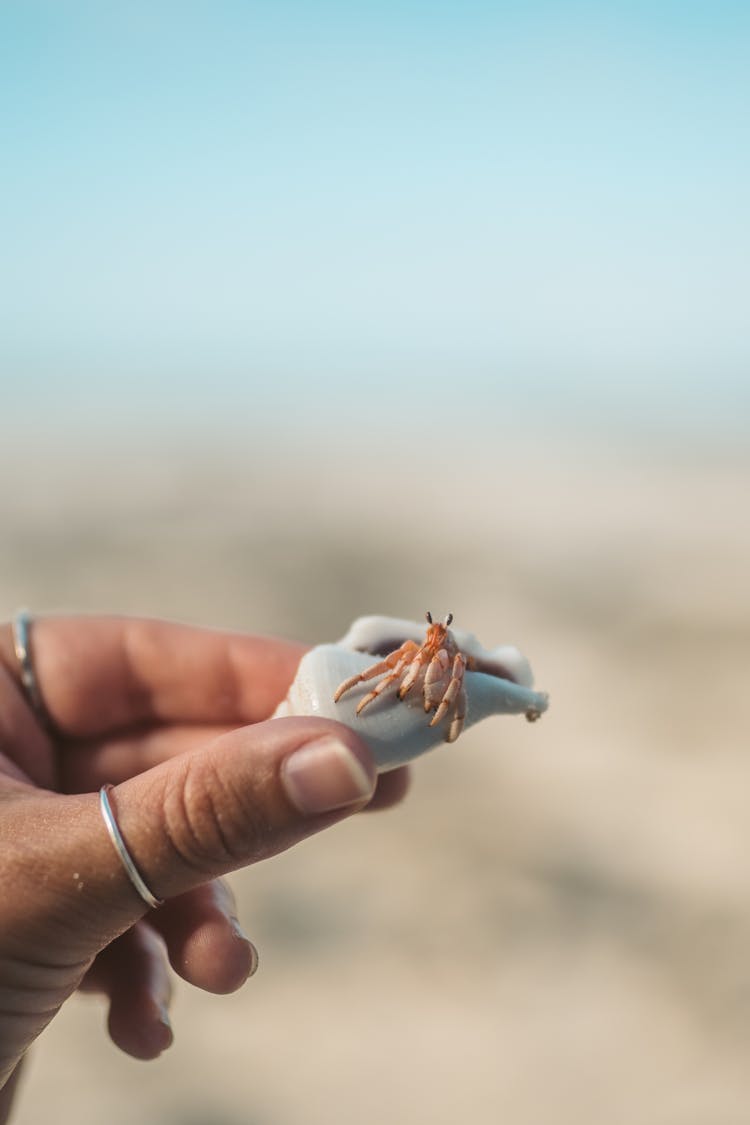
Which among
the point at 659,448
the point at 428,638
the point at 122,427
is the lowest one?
the point at 122,427

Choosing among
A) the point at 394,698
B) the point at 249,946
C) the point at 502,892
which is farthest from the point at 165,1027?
the point at 502,892


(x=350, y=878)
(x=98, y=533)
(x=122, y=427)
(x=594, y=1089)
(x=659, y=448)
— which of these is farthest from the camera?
(x=122, y=427)

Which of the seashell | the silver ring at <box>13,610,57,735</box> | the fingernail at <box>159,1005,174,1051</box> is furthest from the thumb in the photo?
the silver ring at <box>13,610,57,735</box>

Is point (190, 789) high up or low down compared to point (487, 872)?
up

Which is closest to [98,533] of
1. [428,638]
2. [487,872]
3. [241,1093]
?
[487,872]

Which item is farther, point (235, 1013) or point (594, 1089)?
point (235, 1013)

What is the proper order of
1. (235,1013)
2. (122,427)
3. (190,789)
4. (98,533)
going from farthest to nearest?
(122,427) < (98,533) < (235,1013) < (190,789)

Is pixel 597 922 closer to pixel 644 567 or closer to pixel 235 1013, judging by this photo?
pixel 235 1013
